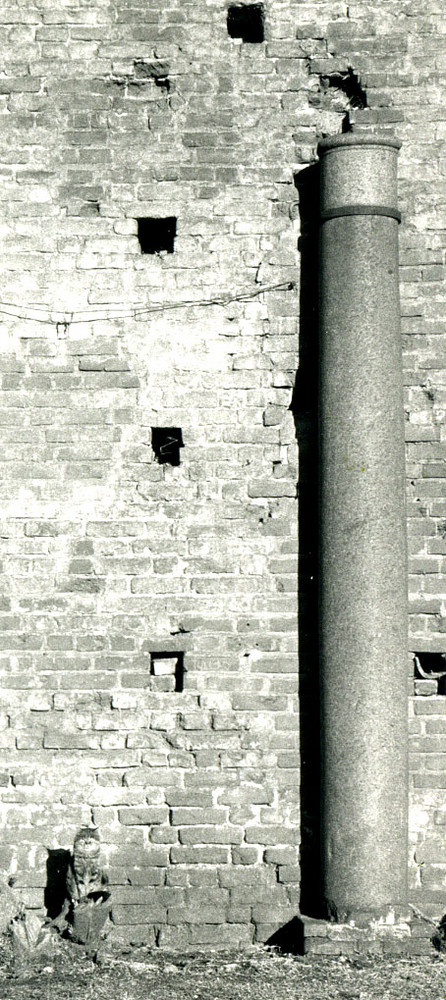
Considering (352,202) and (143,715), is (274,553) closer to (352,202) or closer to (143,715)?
(143,715)

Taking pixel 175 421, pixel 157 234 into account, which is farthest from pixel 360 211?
pixel 175 421

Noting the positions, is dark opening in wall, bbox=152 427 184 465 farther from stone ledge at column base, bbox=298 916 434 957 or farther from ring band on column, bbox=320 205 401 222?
stone ledge at column base, bbox=298 916 434 957

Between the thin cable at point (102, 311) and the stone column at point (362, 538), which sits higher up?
the thin cable at point (102, 311)

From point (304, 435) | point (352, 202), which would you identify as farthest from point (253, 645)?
point (352, 202)

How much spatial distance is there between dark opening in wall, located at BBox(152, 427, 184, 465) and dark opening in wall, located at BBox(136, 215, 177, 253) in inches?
39.2

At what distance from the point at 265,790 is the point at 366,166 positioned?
3268 millimetres

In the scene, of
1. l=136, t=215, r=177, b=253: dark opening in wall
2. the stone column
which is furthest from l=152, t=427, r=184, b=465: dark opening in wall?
l=136, t=215, r=177, b=253: dark opening in wall

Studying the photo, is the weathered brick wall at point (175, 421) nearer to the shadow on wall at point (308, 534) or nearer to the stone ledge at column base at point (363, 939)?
the shadow on wall at point (308, 534)

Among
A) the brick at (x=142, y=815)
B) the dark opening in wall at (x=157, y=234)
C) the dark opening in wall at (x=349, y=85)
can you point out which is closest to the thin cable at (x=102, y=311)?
the dark opening in wall at (x=157, y=234)

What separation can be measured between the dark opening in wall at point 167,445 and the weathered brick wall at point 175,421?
8 centimetres

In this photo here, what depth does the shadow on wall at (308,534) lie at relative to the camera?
5.98m

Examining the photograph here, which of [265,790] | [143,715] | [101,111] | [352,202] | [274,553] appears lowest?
[265,790]

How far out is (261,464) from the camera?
610cm

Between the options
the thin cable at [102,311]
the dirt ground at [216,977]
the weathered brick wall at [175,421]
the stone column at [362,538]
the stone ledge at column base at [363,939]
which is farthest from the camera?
the thin cable at [102,311]
